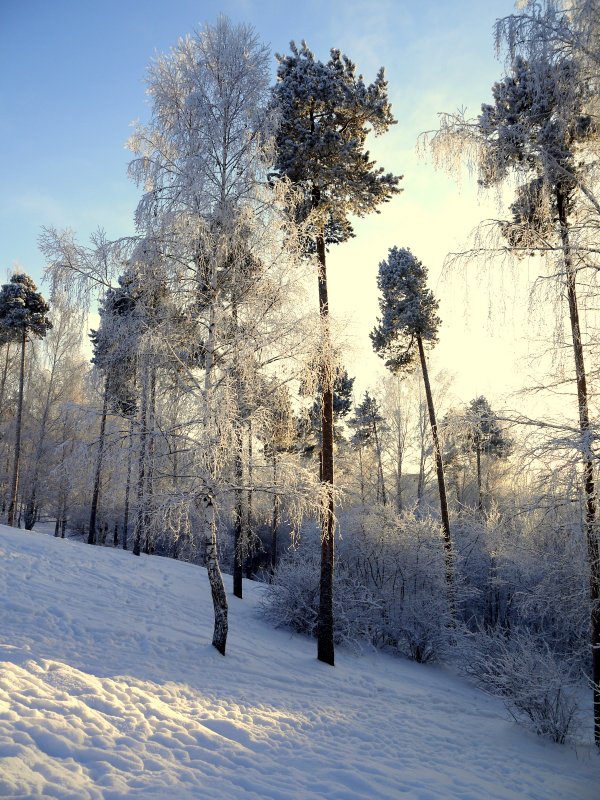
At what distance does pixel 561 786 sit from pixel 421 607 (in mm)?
8594

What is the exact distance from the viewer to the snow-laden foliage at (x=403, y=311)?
1794 cm

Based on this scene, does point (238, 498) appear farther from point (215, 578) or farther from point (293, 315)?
point (293, 315)

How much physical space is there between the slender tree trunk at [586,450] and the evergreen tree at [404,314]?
31.6 feet

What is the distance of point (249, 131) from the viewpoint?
962 centimetres

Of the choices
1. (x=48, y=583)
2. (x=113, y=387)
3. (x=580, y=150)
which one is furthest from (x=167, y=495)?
(x=580, y=150)

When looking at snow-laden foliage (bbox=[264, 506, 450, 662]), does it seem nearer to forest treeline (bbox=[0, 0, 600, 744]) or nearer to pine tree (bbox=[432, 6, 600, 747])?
forest treeline (bbox=[0, 0, 600, 744])

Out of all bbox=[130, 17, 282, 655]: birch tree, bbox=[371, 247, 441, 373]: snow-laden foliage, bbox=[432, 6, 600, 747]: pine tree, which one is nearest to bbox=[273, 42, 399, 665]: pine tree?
bbox=[130, 17, 282, 655]: birch tree

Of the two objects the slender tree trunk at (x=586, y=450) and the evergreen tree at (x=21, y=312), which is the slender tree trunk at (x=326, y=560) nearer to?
the slender tree trunk at (x=586, y=450)

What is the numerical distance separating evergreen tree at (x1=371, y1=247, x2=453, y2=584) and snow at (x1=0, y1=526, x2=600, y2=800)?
31.2 feet

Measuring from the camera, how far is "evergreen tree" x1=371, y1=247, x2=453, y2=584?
17.9 metres

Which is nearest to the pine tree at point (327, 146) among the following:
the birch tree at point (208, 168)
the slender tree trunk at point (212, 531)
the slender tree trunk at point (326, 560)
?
the slender tree trunk at point (326, 560)

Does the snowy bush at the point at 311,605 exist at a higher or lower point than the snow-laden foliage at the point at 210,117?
lower

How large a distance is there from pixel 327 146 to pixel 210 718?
11120 millimetres

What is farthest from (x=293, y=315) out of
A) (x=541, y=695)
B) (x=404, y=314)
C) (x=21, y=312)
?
(x=21, y=312)
